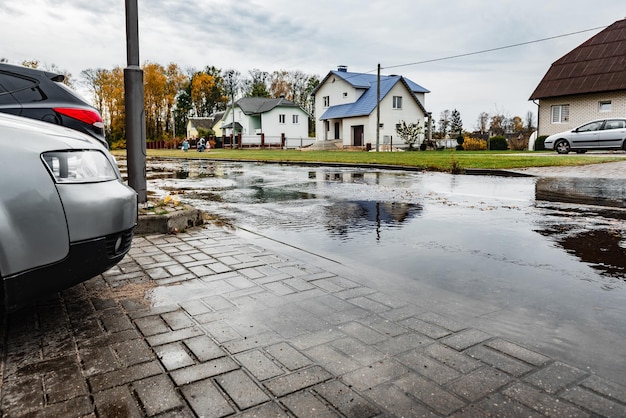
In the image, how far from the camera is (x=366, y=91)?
165 feet

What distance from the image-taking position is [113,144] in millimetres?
66625

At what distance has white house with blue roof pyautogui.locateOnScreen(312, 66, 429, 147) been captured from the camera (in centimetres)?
4697

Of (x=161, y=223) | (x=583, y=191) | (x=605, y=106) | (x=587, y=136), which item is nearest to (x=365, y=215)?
(x=161, y=223)

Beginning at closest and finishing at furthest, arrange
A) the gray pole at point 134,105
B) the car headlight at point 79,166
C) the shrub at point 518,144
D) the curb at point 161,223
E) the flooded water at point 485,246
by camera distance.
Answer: the car headlight at point 79,166 < the flooded water at point 485,246 < the curb at point 161,223 < the gray pole at point 134,105 < the shrub at point 518,144

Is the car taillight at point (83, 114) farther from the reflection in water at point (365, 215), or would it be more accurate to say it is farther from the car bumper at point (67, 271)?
the reflection in water at point (365, 215)

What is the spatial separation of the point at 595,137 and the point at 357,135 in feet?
88.4

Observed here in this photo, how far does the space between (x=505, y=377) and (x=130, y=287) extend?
2818 millimetres

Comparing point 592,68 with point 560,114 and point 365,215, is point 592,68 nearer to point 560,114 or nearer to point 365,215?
point 560,114

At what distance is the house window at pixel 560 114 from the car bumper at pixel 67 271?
38057mm

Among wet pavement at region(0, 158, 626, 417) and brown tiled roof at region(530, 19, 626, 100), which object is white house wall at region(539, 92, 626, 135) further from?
wet pavement at region(0, 158, 626, 417)

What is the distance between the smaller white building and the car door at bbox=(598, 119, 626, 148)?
4526cm

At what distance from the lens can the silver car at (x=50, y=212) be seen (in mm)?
2508

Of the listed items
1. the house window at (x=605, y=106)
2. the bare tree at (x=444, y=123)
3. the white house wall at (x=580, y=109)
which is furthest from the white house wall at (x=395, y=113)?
the house window at (x=605, y=106)

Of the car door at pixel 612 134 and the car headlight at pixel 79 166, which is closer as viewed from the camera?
the car headlight at pixel 79 166
